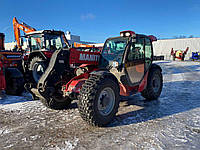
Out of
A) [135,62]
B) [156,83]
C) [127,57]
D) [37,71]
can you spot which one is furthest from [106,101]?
[37,71]

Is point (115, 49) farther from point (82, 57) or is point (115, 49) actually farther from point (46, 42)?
point (46, 42)

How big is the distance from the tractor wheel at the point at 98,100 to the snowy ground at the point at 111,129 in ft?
0.76

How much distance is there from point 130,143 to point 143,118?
1.18m

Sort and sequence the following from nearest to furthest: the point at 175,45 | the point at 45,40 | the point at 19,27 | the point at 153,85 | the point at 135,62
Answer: the point at 135,62 < the point at 153,85 < the point at 45,40 < the point at 19,27 < the point at 175,45

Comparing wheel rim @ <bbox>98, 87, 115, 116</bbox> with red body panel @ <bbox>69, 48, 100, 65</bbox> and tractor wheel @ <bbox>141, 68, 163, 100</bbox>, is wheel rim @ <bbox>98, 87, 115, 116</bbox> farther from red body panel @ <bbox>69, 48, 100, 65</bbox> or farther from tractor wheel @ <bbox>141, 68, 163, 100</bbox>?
tractor wheel @ <bbox>141, 68, 163, 100</bbox>

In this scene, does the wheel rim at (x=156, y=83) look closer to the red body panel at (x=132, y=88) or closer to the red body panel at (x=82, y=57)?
the red body panel at (x=132, y=88)

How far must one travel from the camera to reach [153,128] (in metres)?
3.28

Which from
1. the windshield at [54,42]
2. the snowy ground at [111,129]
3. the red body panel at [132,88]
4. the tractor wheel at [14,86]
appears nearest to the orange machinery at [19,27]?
the windshield at [54,42]

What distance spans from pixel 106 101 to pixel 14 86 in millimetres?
4472

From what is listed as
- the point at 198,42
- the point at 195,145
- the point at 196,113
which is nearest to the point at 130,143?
the point at 195,145

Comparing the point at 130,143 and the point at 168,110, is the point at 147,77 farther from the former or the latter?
the point at 130,143

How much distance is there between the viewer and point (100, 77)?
339 centimetres

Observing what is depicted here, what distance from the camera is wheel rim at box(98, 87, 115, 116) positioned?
346 cm

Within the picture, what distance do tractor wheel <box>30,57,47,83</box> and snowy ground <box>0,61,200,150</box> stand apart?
1531mm
